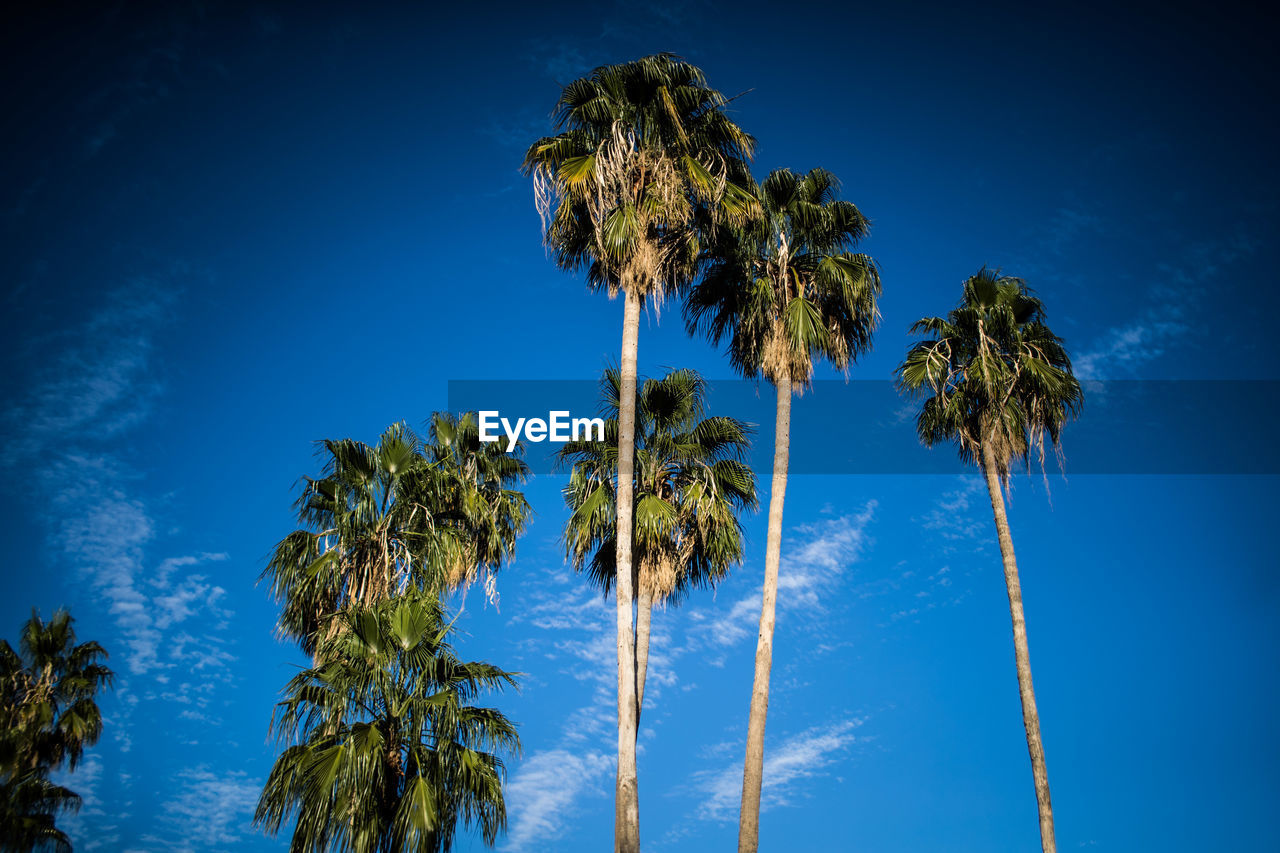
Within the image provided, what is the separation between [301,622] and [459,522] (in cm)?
426

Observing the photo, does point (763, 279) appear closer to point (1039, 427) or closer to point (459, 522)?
point (1039, 427)

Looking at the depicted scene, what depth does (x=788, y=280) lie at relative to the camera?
18.7 meters

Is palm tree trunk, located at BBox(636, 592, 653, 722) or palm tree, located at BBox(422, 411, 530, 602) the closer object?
palm tree trunk, located at BBox(636, 592, 653, 722)

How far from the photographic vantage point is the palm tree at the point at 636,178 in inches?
647

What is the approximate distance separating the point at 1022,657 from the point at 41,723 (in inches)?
994

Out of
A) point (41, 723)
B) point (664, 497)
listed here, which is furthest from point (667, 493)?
point (41, 723)

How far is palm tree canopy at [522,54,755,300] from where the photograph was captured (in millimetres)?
16516

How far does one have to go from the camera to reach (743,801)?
48.8 ft

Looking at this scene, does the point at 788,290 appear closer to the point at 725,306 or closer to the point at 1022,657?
the point at 725,306

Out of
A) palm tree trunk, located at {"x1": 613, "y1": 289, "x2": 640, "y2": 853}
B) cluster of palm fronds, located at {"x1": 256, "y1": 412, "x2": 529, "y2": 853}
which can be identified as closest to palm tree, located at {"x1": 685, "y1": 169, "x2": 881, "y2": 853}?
palm tree trunk, located at {"x1": 613, "y1": 289, "x2": 640, "y2": 853}

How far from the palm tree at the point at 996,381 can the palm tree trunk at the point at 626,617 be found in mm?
7159

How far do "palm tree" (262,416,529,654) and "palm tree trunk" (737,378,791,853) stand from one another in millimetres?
7195

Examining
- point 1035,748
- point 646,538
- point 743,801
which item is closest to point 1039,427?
point 1035,748

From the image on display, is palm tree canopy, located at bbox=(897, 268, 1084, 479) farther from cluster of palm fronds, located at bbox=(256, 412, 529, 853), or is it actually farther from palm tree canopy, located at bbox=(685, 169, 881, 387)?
cluster of palm fronds, located at bbox=(256, 412, 529, 853)
